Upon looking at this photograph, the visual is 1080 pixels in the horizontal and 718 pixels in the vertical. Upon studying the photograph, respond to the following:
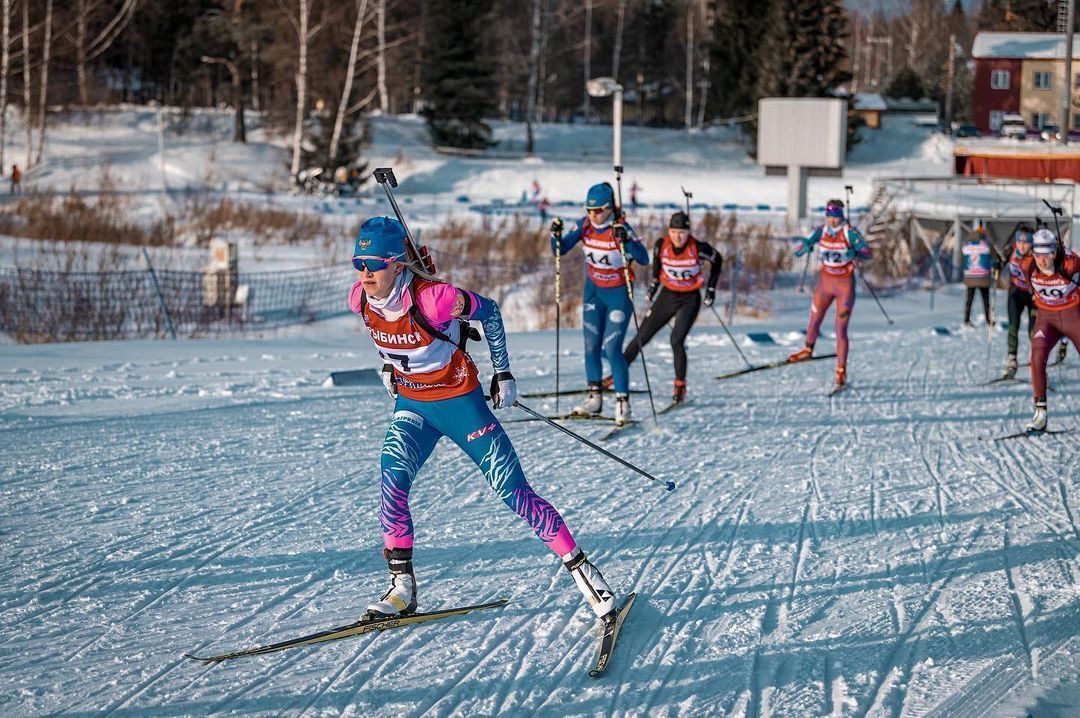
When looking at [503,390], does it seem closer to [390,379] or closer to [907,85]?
[390,379]

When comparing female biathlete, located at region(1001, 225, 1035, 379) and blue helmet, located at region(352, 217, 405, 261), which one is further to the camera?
female biathlete, located at region(1001, 225, 1035, 379)

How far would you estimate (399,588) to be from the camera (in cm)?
574

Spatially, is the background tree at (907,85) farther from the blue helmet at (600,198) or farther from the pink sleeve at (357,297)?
the pink sleeve at (357,297)

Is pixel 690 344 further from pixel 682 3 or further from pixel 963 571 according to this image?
pixel 682 3

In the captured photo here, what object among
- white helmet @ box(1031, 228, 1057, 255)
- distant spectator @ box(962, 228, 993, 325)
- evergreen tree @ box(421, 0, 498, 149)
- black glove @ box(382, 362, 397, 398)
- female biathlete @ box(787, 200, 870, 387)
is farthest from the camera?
evergreen tree @ box(421, 0, 498, 149)

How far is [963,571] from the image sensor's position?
668 cm

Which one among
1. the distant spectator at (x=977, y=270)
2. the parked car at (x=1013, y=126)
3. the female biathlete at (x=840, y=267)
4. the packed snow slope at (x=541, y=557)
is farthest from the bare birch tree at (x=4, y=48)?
the parked car at (x=1013, y=126)

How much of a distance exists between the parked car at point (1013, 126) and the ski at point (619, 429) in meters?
46.0

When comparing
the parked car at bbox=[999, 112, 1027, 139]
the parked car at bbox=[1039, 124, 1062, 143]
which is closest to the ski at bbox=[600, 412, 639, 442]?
the parked car at bbox=[1039, 124, 1062, 143]

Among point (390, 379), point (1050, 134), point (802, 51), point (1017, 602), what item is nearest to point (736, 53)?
point (802, 51)

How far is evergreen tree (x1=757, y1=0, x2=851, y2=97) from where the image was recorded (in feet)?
170

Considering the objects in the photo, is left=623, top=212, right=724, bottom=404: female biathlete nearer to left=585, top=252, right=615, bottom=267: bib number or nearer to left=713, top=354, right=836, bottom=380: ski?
left=585, top=252, right=615, bottom=267: bib number

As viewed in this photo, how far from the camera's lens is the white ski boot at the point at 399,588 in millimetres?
5684

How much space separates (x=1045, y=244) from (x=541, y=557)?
5.77 meters
